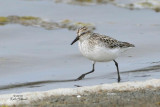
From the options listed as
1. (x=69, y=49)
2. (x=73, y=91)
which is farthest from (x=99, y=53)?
(x=69, y=49)

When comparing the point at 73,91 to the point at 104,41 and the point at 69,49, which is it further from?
the point at 69,49

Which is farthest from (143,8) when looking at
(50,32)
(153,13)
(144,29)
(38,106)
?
(38,106)

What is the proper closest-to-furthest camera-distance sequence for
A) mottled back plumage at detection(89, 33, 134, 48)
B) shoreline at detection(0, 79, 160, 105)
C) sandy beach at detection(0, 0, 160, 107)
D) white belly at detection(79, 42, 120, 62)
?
shoreline at detection(0, 79, 160, 105) < sandy beach at detection(0, 0, 160, 107) < white belly at detection(79, 42, 120, 62) < mottled back plumage at detection(89, 33, 134, 48)

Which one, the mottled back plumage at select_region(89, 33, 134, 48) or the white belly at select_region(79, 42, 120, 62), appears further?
the mottled back plumage at select_region(89, 33, 134, 48)

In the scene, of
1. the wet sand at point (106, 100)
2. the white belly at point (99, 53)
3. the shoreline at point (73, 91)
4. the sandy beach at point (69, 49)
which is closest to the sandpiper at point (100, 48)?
the white belly at point (99, 53)

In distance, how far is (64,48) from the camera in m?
12.6

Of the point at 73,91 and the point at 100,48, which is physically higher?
the point at 100,48

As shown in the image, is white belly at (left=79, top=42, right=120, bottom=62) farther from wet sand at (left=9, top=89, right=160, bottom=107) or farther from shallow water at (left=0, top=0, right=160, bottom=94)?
wet sand at (left=9, top=89, right=160, bottom=107)

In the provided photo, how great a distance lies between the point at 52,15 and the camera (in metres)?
16.4

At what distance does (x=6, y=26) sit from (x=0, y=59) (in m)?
3.57

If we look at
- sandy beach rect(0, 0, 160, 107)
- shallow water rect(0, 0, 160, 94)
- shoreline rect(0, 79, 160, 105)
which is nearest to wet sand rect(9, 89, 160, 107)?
sandy beach rect(0, 0, 160, 107)

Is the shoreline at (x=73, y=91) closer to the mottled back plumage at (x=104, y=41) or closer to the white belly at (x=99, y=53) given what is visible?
the white belly at (x=99, y=53)

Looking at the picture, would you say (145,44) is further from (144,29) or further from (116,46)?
(116,46)

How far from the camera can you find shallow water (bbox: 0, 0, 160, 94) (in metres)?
9.81
